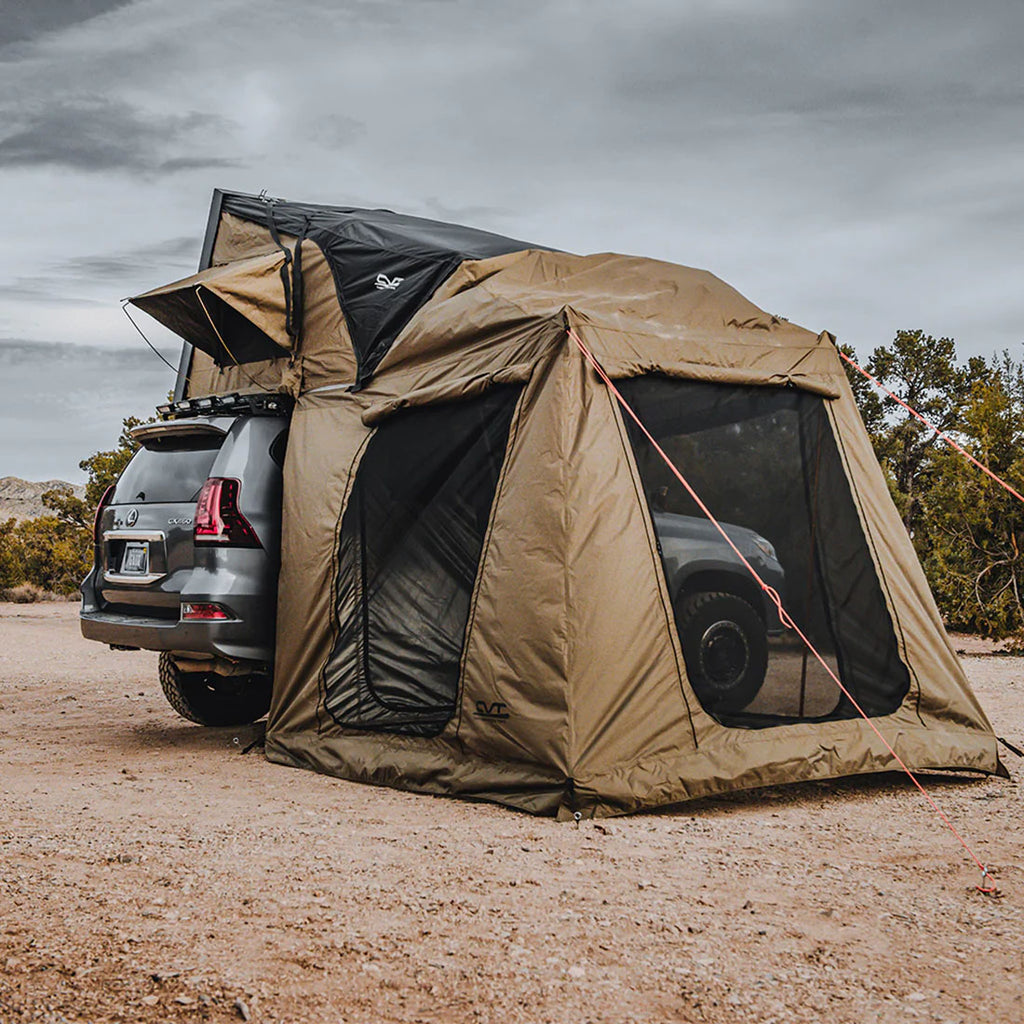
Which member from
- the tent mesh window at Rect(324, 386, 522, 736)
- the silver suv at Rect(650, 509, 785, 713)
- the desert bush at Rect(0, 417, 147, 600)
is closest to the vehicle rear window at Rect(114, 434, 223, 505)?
the tent mesh window at Rect(324, 386, 522, 736)

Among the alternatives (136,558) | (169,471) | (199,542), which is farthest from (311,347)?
(136,558)

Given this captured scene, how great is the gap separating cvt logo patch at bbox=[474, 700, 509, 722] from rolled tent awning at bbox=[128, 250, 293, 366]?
281 cm

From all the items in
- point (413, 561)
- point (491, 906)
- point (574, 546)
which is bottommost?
point (491, 906)

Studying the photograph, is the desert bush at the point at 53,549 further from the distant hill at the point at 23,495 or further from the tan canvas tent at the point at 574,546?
the distant hill at the point at 23,495

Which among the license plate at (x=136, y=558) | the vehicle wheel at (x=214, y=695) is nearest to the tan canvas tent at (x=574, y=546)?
the license plate at (x=136, y=558)

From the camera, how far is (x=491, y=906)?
3525 mm

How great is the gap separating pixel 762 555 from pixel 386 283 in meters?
2.66

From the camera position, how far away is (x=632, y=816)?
15.5ft

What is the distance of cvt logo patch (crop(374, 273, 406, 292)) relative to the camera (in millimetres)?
6355

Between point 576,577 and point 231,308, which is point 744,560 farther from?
point 231,308

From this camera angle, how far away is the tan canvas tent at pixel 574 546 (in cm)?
486

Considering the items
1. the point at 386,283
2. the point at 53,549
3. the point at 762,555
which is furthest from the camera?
the point at 53,549

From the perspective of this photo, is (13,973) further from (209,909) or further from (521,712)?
(521,712)

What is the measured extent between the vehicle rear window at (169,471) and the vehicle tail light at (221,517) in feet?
0.67
